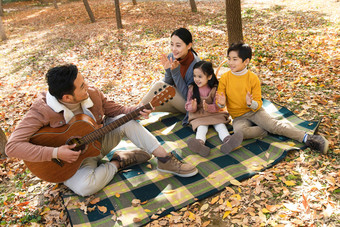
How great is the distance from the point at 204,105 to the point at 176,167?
1049 millimetres

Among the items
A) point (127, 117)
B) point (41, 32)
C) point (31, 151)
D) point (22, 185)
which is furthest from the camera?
point (41, 32)

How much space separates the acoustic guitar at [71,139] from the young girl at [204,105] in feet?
2.73

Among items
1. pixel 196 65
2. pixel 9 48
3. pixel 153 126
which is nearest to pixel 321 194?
pixel 196 65

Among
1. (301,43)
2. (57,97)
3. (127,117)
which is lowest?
(301,43)

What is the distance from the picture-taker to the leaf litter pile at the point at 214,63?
285 centimetres

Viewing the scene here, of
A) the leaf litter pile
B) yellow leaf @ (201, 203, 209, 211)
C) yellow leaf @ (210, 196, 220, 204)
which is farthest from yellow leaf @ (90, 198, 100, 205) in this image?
yellow leaf @ (210, 196, 220, 204)

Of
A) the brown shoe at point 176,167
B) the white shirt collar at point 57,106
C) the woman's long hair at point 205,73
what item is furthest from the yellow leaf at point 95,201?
the woman's long hair at point 205,73

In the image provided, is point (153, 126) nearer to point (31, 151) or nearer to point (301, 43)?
point (31, 151)

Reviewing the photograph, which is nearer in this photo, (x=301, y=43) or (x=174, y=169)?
(x=174, y=169)

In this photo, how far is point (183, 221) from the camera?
2.80 m

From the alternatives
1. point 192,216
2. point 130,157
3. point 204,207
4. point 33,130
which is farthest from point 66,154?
point 204,207

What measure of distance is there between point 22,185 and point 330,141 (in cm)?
436

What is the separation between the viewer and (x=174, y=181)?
3.30 meters

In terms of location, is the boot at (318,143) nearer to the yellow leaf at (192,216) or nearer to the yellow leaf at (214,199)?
the yellow leaf at (214,199)
